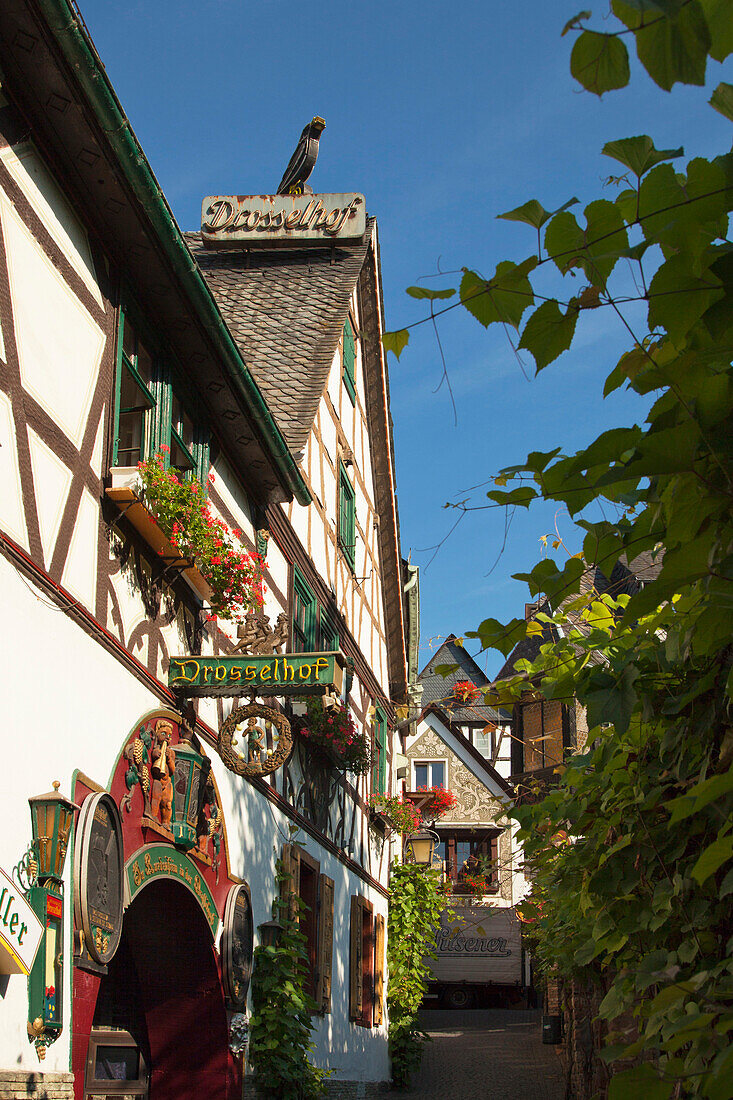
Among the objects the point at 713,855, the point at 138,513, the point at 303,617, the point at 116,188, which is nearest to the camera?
the point at 713,855

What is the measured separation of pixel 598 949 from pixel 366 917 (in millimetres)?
10909

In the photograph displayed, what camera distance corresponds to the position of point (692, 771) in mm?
3521

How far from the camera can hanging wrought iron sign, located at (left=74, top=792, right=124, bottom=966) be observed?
552cm

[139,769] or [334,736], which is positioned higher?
[334,736]

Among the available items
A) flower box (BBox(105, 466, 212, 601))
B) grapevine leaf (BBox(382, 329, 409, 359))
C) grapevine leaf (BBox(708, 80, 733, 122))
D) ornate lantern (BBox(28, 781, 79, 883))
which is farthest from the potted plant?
grapevine leaf (BBox(708, 80, 733, 122))

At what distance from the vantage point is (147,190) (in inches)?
254

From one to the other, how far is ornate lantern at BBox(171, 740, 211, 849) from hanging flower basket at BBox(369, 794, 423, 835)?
790 cm

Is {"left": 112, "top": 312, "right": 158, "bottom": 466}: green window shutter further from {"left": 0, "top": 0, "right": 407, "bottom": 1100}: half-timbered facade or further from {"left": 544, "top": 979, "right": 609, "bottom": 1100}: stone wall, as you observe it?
{"left": 544, "top": 979, "right": 609, "bottom": 1100}: stone wall

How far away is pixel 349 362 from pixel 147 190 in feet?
27.2

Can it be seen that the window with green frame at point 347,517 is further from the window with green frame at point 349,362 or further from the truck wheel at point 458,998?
the truck wheel at point 458,998

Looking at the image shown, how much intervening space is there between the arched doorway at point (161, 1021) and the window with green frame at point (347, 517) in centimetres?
643

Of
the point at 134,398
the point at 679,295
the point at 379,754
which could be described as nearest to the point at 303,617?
the point at 134,398

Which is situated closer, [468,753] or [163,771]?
[163,771]

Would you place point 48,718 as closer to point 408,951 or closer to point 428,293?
point 428,293
